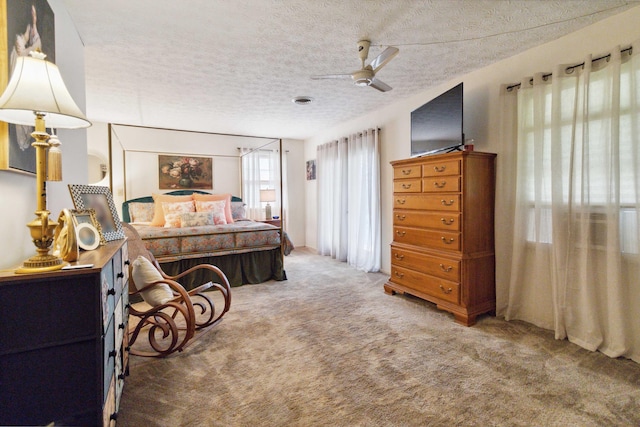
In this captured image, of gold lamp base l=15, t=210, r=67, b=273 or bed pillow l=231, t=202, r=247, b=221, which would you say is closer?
gold lamp base l=15, t=210, r=67, b=273

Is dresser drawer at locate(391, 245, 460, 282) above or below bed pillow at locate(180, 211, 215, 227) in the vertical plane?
below

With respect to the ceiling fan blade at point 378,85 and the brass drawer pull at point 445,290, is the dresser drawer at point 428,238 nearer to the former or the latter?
the brass drawer pull at point 445,290

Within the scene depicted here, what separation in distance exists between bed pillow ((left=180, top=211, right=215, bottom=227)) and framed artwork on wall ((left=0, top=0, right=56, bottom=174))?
3176 mm

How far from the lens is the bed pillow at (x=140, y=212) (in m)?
5.12

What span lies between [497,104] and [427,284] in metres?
1.94

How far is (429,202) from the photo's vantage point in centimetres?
315

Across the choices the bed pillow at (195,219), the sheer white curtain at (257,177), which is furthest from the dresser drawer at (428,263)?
the sheer white curtain at (257,177)

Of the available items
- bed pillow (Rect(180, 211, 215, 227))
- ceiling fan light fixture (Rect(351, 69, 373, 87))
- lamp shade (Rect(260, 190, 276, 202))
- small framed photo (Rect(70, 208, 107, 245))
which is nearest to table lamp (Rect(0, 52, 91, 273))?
small framed photo (Rect(70, 208, 107, 245))

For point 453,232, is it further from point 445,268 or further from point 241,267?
point 241,267

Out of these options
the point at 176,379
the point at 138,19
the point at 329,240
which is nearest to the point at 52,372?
the point at 176,379

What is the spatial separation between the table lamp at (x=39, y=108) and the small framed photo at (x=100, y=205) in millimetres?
525

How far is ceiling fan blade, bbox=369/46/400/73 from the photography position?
7.26ft

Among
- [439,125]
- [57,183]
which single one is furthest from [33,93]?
[439,125]

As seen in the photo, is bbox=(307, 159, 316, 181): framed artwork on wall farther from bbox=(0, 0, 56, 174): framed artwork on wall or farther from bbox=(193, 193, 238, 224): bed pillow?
bbox=(0, 0, 56, 174): framed artwork on wall
